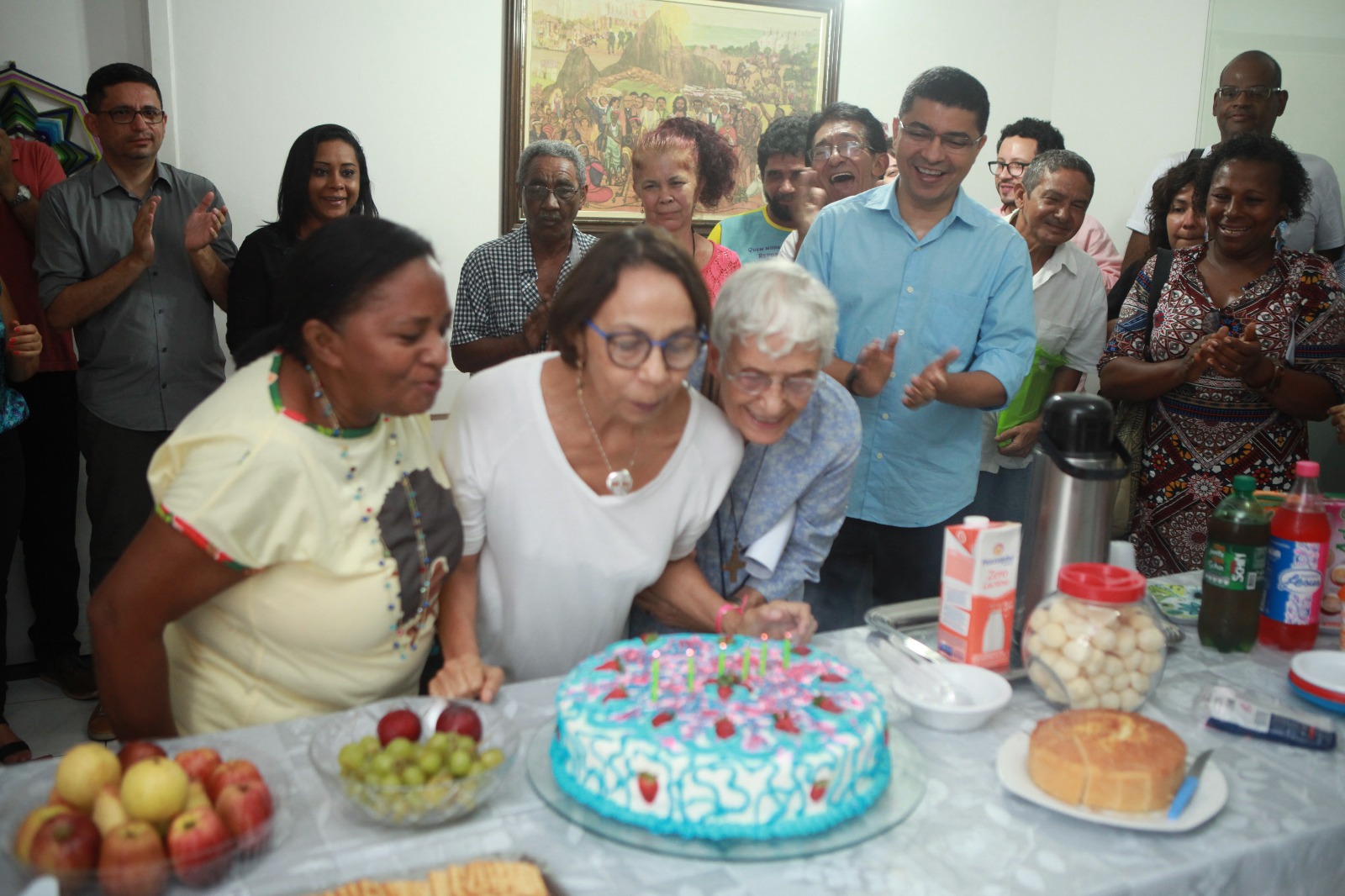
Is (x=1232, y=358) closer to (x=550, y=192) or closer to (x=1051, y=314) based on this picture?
(x=1051, y=314)

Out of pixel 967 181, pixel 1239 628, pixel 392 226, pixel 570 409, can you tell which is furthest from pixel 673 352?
pixel 967 181

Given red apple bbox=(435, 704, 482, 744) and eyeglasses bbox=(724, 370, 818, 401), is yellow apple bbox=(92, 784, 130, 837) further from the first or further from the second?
eyeglasses bbox=(724, 370, 818, 401)

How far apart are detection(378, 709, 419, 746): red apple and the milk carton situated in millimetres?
875

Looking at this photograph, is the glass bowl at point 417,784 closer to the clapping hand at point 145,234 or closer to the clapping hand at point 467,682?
the clapping hand at point 467,682

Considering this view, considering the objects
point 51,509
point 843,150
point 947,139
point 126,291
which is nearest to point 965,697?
point 947,139

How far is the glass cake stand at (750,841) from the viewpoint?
119 cm

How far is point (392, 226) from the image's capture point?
1561 millimetres

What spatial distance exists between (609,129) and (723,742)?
11.7ft

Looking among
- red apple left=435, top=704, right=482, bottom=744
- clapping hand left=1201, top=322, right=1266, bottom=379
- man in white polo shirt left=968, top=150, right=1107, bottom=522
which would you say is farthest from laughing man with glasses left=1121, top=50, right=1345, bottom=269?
red apple left=435, top=704, right=482, bottom=744

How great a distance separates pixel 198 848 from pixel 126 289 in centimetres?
265

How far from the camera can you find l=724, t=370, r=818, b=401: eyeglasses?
184 cm

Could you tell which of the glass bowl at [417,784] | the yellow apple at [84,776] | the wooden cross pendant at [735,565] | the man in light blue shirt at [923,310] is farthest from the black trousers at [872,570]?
the yellow apple at [84,776]

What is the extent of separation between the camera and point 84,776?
45.3 inches

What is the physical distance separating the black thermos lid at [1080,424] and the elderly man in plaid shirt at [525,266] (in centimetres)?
177
